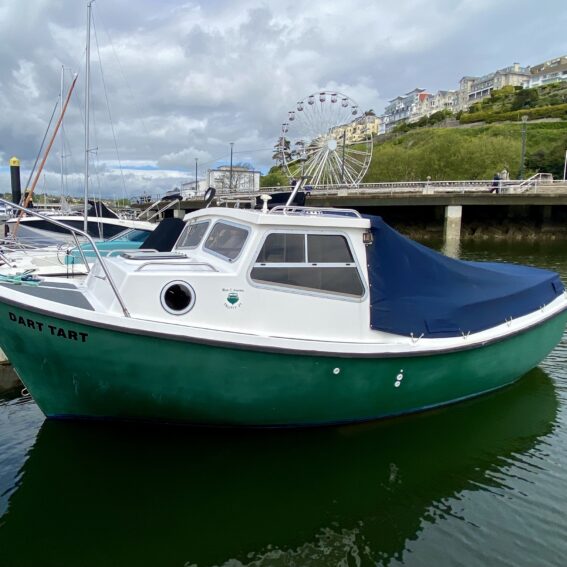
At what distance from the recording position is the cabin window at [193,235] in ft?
23.9

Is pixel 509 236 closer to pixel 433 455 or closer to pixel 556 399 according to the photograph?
pixel 556 399

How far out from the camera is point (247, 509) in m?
5.04

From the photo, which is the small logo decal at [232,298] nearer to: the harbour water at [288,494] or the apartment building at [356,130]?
the harbour water at [288,494]

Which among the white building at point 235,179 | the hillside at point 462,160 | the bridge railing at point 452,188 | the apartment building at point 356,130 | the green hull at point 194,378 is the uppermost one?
the apartment building at point 356,130

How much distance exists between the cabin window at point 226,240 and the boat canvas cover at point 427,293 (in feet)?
5.17

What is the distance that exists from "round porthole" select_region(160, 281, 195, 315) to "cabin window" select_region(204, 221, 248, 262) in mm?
735

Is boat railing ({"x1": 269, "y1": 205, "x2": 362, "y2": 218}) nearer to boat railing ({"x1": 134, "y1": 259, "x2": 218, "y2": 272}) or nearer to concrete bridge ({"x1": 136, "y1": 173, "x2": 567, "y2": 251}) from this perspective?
boat railing ({"x1": 134, "y1": 259, "x2": 218, "y2": 272})

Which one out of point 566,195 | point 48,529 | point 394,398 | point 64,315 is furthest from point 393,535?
point 566,195

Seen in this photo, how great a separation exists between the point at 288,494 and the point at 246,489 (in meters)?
0.44

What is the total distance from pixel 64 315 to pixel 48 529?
1.98 metres

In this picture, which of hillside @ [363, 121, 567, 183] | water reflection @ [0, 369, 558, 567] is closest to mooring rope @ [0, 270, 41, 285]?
water reflection @ [0, 369, 558, 567]

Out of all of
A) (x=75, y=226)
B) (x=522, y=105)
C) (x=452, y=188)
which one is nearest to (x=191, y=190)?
(x=75, y=226)

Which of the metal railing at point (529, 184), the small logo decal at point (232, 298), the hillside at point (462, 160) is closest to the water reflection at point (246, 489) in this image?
the small logo decal at point (232, 298)

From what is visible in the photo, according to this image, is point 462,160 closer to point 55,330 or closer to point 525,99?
point 525,99
